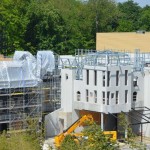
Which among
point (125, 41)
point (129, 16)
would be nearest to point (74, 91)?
point (125, 41)

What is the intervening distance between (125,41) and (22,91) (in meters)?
23.0

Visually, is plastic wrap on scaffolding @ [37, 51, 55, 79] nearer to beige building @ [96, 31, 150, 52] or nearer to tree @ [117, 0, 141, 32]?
beige building @ [96, 31, 150, 52]

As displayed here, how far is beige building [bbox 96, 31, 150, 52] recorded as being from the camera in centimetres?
6335

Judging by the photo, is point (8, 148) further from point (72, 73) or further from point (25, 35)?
point (25, 35)

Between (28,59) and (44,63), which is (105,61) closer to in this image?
(44,63)

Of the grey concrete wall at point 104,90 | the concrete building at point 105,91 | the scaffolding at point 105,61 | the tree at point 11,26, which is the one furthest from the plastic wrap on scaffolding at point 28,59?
the tree at point 11,26

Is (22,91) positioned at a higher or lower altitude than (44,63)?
lower

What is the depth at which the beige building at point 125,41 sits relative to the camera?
6335 cm

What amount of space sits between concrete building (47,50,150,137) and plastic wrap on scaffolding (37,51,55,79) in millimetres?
1051

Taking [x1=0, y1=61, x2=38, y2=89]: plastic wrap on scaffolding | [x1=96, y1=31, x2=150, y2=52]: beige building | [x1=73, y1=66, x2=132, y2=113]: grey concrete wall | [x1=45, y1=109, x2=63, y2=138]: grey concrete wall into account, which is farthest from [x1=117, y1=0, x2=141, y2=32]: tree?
[x1=0, y1=61, x2=38, y2=89]: plastic wrap on scaffolding

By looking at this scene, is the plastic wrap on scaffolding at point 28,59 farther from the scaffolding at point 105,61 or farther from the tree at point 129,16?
the tree at point 129,16

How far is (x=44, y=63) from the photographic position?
158ft

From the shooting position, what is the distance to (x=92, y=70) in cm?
4581

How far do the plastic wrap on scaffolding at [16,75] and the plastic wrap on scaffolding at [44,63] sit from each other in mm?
1569
